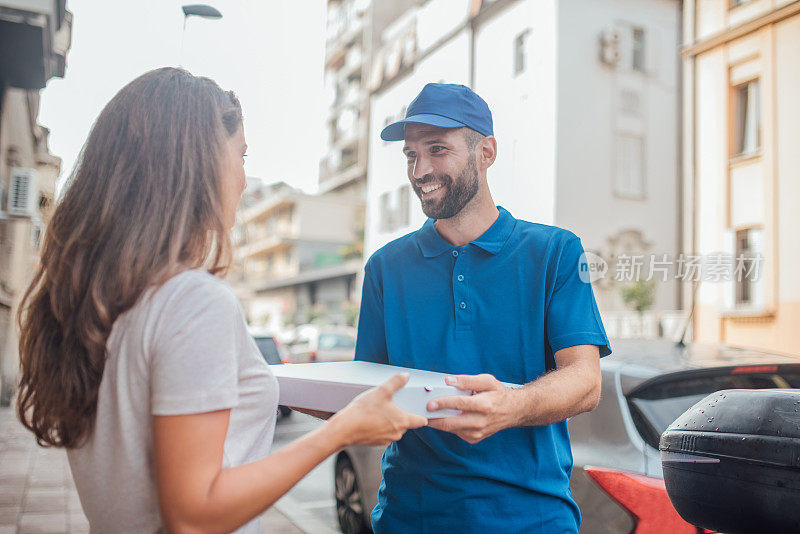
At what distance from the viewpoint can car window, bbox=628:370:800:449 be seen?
3137 millimetres

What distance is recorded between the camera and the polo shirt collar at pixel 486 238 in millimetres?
1986

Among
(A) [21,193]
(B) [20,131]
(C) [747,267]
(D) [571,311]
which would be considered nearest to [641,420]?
(D) [571,311]

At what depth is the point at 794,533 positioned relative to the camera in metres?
1.31

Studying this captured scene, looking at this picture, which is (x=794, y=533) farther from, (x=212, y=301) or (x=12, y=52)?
(x=12, y=52)

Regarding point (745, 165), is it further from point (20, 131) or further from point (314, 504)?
point (20, 131)

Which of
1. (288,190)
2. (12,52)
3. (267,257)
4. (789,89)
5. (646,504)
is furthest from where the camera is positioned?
(267,257)

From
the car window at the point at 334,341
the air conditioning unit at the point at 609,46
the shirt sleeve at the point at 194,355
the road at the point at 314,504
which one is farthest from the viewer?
the air conditioning unit at the point at 609,46

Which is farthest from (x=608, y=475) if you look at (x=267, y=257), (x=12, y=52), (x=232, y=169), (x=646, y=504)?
(x=267, y=257)

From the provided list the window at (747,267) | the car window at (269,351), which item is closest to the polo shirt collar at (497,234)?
the car window at (269,351)

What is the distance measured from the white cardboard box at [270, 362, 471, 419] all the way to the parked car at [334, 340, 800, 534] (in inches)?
58.7

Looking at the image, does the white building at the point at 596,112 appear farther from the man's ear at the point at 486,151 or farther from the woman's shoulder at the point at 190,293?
the woman's shoulder at the point at 190,293

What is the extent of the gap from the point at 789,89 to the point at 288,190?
40772 mm

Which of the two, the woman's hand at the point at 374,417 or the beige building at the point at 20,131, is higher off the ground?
the beige building at the point at 20,131

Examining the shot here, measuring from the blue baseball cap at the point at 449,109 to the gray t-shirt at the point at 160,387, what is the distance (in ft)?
3.08
